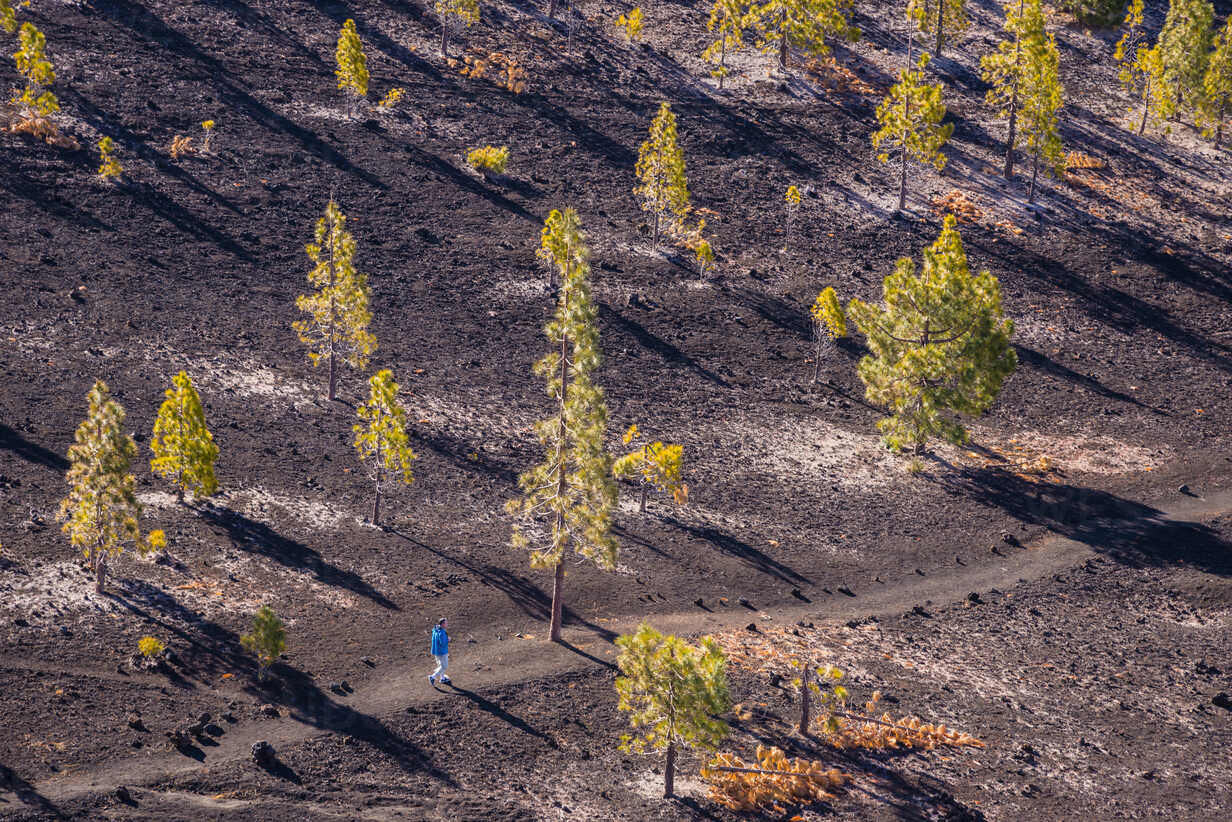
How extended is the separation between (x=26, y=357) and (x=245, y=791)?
2602cm

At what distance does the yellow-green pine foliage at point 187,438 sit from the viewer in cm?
4019

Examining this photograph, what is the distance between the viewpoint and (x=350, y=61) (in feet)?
221

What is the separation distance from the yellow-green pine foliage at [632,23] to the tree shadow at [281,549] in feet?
158

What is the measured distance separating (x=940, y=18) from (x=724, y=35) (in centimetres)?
1423

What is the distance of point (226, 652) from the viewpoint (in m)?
35.1

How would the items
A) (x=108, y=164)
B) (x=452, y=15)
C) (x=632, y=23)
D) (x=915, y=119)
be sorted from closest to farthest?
(x=108, y=164) → (x=915, y=119) → (x=632, y=23) → (x=452, y=15)

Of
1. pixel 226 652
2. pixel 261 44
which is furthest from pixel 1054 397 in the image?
pixel 261 44

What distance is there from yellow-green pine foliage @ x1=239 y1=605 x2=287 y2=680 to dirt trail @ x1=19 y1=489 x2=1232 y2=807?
1.79m

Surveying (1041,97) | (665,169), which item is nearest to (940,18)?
(1041,97)

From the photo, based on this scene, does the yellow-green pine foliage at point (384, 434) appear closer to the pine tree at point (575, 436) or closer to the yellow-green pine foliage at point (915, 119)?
the pine tree at point (575, 436)

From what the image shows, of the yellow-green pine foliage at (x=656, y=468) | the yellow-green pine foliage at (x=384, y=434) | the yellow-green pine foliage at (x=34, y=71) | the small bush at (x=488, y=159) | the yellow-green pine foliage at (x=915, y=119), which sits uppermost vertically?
the yellow-green pine foliage at (x=915, y=119)

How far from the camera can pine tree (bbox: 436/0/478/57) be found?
2940 inches

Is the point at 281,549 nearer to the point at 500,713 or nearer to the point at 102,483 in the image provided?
the point at 102,483

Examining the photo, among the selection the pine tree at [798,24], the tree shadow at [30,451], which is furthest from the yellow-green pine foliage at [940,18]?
the tree shadow at [30,451]
